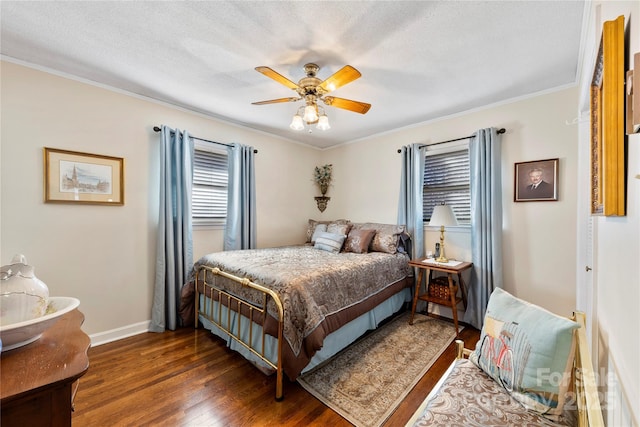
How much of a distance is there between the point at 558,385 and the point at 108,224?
11.1 feet

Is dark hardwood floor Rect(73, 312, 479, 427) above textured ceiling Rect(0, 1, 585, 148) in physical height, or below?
below

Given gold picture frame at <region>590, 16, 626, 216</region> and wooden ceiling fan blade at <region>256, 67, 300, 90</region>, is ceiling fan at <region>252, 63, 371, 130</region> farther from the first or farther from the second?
gold picture frame at <region>590, 16, 626, 216</region>

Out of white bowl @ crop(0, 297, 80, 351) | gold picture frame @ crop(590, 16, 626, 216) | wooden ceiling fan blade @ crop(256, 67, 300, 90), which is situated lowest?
white bowl @ crop(0, 297, 80, 351)

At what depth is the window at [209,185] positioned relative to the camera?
10.5ft

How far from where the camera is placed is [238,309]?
216 cm

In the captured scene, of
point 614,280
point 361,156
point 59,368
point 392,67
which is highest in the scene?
point 392,67

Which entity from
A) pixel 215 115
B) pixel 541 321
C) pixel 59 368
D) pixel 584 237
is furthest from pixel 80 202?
pixel 584 237

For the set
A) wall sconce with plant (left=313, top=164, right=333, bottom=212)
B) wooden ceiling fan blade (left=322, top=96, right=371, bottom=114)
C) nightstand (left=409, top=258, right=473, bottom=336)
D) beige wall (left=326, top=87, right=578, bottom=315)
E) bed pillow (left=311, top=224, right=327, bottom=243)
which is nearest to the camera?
wooden ceiling fan blade (left=322, top=96, right=371, bottom=114)

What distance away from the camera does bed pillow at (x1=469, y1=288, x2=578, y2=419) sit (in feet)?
3.10

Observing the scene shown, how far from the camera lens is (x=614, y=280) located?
923mm

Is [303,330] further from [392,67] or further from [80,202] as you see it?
[80,202]

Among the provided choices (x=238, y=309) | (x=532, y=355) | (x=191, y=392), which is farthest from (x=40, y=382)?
(x=532, y=355)

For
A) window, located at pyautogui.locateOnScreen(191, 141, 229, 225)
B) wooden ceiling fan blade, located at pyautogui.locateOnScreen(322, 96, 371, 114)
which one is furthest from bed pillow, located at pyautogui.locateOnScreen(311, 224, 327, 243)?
wooden ceiling fan blade, located at pyautogui.locateOnScreen(322, 96, 371, 114)

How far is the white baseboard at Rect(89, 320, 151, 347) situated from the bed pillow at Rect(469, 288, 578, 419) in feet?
10.1
